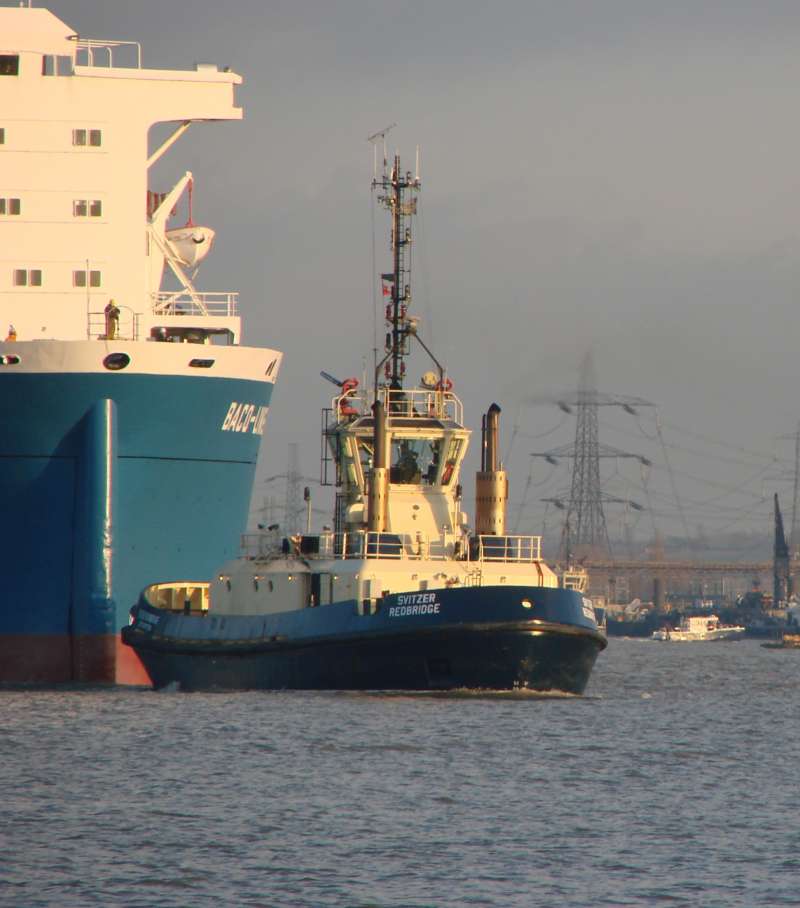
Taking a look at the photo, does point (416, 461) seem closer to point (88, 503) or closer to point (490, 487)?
point (490, 487)

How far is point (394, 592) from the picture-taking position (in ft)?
126

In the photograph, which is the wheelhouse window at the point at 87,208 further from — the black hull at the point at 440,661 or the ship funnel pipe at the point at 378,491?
the black hull at the point at 440,661

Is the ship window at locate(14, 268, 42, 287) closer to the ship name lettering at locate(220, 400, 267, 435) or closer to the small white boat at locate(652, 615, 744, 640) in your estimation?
the ship name lettering at locate(220, 400, 267, 435)

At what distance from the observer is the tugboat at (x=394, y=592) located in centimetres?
3691

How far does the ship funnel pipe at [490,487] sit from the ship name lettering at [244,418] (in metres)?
9.02

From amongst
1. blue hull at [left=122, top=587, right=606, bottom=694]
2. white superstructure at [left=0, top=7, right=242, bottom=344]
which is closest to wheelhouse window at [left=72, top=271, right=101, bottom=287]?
white superstructure at [left=0, top=7, right=242, bottom=344]

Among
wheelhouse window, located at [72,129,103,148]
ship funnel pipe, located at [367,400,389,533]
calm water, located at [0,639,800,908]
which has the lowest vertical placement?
calm water, located at [0,639,800,908]

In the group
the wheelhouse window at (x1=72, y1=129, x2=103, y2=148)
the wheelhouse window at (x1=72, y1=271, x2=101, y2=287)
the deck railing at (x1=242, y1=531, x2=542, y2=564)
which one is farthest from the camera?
the wheelhouse window at (x1=72, y1=129, x2=103, y2=148)

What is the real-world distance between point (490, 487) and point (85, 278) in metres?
13.0

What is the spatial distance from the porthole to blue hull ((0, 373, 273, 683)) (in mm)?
183

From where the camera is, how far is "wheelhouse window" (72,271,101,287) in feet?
161

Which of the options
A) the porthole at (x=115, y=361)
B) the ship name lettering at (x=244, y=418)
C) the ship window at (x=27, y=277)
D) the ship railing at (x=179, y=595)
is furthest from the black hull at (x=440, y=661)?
the ship window at (x=27, y=277)

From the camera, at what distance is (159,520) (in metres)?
47.8

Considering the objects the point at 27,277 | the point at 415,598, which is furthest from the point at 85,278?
the point at 415,598
